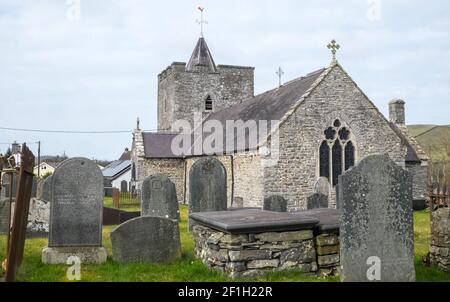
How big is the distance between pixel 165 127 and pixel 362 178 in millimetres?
26824

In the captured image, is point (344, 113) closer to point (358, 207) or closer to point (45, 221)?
point (45, 221)

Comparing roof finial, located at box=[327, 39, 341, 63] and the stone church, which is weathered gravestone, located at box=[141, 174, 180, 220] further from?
roof finial, located at box=[327, 39, 341, 63]

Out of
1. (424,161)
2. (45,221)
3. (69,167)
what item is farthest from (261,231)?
(424,161)

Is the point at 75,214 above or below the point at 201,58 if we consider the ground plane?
below

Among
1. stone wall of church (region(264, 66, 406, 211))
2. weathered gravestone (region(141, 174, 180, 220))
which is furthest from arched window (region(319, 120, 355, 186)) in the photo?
weathered gravestone (region(141, 174, 180, 220))

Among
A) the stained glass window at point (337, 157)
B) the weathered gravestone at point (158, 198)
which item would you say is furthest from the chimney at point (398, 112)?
the weathered gravestone at point (158, 198)

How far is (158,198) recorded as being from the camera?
11641mm

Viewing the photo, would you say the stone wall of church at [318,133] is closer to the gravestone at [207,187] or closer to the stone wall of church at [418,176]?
the stone wall of church at [418,176]

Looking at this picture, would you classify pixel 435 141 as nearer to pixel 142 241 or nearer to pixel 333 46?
pixel 333 46

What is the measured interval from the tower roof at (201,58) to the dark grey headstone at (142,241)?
77.6ft

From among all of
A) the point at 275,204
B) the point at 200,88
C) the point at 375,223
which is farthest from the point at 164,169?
the point at 375,223

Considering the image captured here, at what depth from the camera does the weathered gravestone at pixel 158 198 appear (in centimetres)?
1155

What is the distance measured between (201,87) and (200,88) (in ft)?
0.35

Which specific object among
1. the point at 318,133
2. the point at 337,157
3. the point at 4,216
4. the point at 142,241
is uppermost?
the point at 318,133
